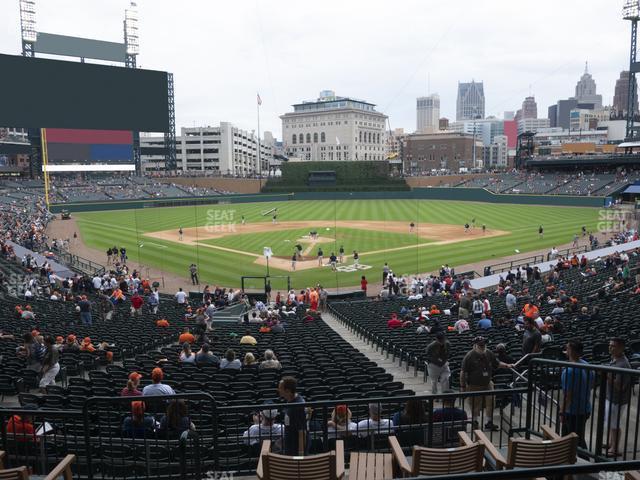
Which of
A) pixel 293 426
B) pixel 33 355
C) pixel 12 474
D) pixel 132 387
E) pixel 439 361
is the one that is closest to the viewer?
pixel 12 474

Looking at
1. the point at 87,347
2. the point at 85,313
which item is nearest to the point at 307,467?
the point at 87,347

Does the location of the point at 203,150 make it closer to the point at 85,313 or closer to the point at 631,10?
the point at 631,10

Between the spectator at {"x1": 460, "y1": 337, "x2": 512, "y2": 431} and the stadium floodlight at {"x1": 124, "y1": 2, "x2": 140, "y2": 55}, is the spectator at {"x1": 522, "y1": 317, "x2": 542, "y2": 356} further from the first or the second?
the stadium floodlight at {"x1": 124, "y1": 2, "x2": 140, "y2": 55}

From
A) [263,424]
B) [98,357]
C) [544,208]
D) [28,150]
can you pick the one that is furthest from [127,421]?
[28,150]

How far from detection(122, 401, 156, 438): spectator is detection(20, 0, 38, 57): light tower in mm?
110087

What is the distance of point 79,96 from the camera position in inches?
3398

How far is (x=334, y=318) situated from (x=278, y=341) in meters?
9.45

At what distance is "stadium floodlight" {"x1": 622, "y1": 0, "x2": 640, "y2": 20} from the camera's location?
8462 cm

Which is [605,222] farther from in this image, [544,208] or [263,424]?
[263,424]

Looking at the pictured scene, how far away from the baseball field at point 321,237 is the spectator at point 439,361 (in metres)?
21.8

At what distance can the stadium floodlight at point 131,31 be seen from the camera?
356 ft

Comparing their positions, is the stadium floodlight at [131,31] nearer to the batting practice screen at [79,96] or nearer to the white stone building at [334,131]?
the batting practice screen at [79,96]

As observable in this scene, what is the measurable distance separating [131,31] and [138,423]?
118 m

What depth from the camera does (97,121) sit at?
8888 cm
